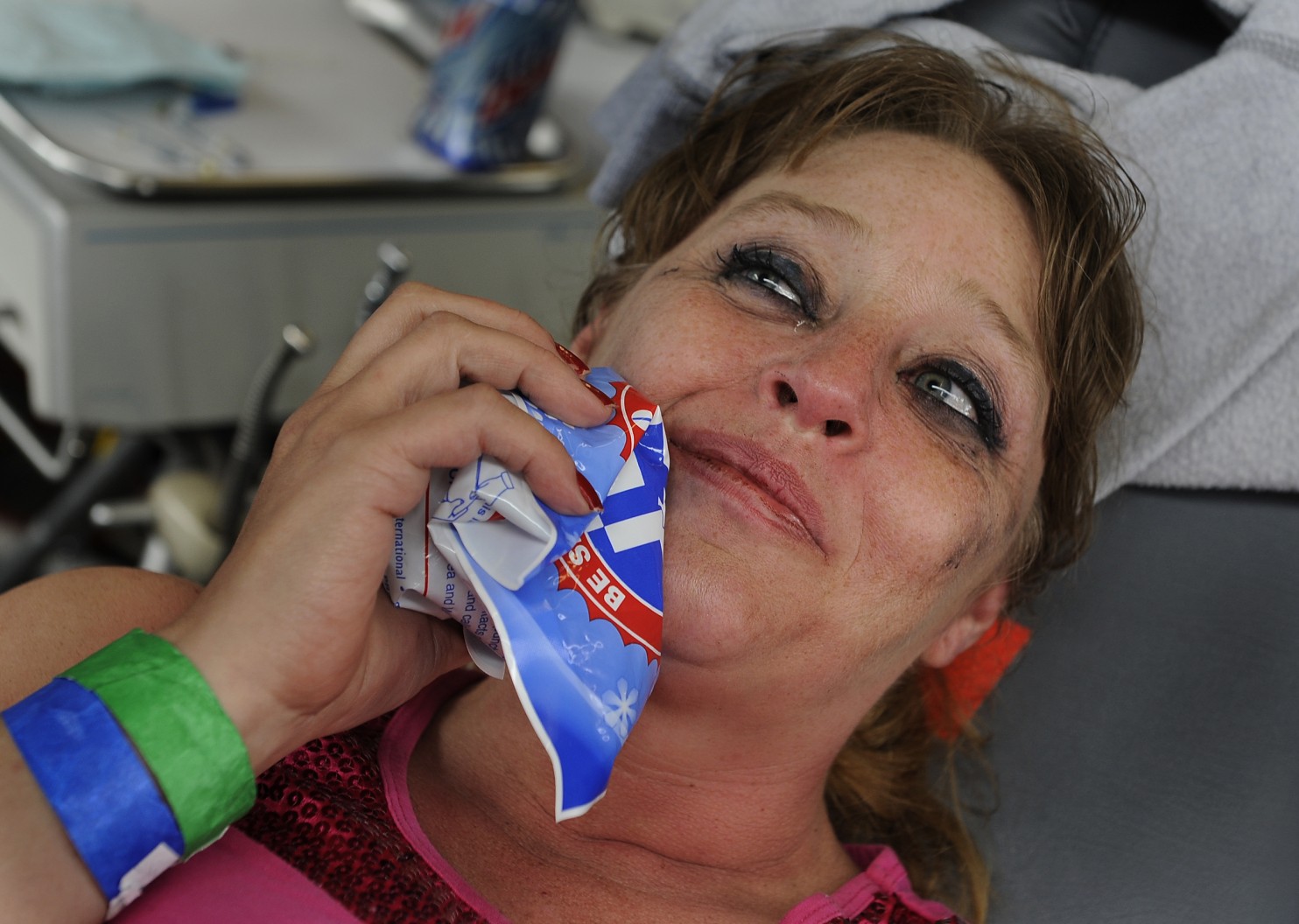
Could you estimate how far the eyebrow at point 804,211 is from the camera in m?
0.99

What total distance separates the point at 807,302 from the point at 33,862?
0.65 m

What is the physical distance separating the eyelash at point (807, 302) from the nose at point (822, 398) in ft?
0.29

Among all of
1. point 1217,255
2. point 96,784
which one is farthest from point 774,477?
point 1217,255

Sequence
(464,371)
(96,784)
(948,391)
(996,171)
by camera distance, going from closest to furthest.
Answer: (96,784) → (464,371) → (948,391) → (996,171)

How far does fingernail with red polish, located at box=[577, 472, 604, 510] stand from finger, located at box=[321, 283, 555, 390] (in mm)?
110

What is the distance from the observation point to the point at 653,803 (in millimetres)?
1019

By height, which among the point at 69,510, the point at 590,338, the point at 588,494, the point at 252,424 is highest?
the point at 588,494

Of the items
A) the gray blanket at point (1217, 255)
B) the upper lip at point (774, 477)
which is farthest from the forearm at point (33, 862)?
the gray blanket at point (1217, 255)

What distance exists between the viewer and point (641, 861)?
1.02 m

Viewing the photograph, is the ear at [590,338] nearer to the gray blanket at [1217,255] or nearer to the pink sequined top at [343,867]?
the pink sequined top at [343,867]

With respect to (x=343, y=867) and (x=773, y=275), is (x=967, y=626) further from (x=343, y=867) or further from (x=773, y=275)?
(x=343, y=867)

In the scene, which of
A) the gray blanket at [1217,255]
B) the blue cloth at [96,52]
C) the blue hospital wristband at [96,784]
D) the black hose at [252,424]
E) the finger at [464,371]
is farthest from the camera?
the blue cloth at [96,52]

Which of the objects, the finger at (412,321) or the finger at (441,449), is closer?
the finger at (441,449)

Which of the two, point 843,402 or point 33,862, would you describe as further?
point 843,402
